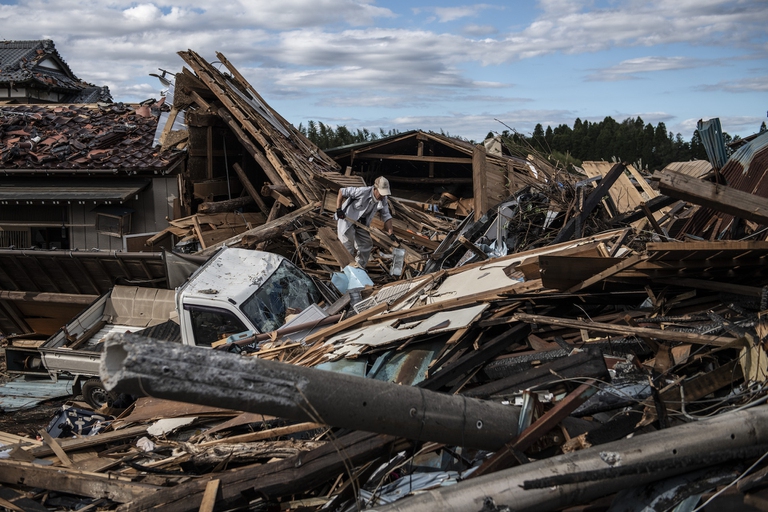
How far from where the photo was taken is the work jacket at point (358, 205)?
11.3 m

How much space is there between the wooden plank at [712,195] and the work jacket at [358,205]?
275 inches

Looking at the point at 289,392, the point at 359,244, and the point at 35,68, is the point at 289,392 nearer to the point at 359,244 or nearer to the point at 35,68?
the point at 359,244

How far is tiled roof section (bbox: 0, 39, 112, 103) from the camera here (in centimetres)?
2808

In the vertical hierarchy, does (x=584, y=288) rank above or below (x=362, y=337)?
above

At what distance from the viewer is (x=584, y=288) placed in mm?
5523

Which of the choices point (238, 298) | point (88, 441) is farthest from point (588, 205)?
point (88, 441)

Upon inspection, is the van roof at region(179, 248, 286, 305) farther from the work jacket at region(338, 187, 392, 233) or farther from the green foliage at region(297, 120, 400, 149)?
the green foliage at region(297, 120, 400, 149)

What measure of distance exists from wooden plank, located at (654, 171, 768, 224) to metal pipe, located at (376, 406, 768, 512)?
1.52m

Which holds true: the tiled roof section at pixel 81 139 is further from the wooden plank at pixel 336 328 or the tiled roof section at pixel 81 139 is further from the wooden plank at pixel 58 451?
the wooden plank at pixel 58 451

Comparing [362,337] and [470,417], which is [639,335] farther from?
[362,337]

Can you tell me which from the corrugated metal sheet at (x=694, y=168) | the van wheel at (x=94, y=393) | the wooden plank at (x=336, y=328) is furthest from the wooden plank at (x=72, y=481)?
the corrugated metal sheet at (x=694, y=168)

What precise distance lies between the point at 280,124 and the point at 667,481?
14696 mm

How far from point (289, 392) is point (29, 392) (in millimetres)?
8675

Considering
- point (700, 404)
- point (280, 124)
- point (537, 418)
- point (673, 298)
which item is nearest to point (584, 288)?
point (673, 298)
